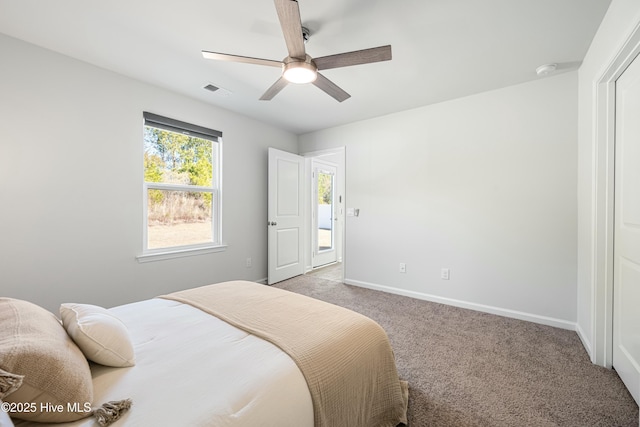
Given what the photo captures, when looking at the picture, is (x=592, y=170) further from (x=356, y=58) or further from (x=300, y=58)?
(x=300, y=58)

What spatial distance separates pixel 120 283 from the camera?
2.60 meters

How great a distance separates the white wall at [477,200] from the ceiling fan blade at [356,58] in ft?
6.23

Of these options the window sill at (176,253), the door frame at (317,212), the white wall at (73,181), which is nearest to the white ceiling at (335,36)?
the white wall at (73,181)

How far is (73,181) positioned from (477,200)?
4023 mm

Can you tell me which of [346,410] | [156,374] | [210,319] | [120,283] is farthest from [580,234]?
[120,283]

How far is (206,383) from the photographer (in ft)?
2.94

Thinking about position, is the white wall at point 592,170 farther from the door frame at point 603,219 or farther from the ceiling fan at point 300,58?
the ceiling fan at point 300,58

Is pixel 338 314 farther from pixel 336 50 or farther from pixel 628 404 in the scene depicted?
pixel 336 50

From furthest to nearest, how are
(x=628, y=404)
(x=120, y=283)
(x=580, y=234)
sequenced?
(x=120, y=283)
(x=580, y=234)
(x=628, y=404)

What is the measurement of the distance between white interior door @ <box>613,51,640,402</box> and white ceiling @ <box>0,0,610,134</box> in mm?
652

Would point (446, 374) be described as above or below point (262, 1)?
below

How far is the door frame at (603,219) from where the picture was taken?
183cm

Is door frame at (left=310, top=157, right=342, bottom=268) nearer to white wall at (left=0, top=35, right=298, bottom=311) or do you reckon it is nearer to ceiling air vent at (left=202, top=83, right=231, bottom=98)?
ceiling air vent at (left=202, top=83, right=231, bottom=98)

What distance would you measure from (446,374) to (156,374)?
1.80 m
